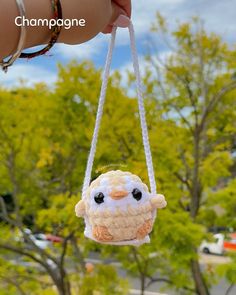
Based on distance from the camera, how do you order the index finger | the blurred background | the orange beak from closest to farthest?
the index finger → the orange beak → the blurred background

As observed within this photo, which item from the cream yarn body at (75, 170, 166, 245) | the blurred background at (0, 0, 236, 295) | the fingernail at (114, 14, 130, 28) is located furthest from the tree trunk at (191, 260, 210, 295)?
the fingernail at (114, 14, 130, 28)

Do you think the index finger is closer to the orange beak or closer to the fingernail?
the fingernail

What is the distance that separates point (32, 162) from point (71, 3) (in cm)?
469

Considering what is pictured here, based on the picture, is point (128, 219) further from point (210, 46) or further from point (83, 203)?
point (210, 46)

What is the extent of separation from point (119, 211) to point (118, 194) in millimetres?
29

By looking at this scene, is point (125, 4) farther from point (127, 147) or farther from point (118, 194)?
point (127, 147)

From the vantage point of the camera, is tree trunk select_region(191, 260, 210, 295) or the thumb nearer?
the thumb

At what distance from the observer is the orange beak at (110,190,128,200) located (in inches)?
30.7

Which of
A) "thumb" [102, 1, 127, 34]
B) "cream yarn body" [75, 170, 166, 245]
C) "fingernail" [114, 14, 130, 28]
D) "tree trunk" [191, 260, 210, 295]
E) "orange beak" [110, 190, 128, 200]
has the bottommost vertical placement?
"tree trunk" [191, 260, 210, 295]

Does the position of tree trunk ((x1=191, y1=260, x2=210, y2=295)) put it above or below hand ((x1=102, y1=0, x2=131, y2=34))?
below

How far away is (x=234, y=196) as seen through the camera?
14.3 ft

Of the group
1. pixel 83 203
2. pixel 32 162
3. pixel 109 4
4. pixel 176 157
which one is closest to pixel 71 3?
pixel 109 4

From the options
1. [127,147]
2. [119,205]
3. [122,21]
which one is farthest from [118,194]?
[127,147]

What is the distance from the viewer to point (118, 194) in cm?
78
